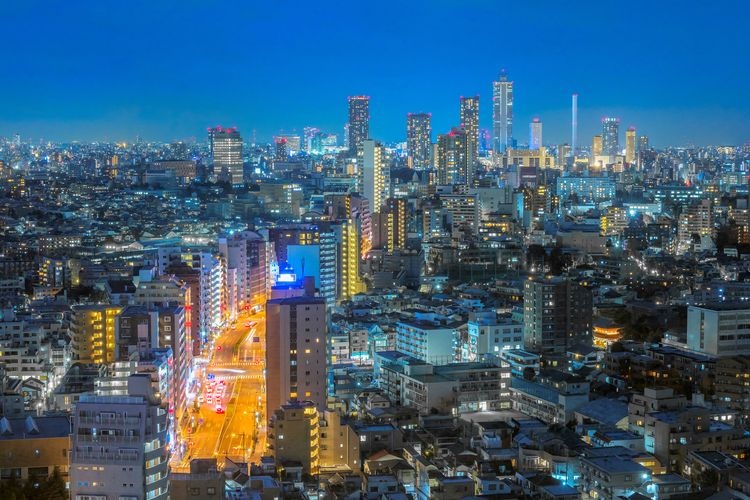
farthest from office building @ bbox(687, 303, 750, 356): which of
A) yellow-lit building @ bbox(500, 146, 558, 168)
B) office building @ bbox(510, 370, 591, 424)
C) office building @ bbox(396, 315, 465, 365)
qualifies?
yellow-lit building @ bbox(500, 146, 558, 168)

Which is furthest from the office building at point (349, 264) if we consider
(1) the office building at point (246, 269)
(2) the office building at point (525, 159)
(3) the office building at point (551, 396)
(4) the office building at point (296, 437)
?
(2) the office building at point (525, 159)

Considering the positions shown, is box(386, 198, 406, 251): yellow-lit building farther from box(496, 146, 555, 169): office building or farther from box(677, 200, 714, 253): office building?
box(496, 146, 555, 169): office building

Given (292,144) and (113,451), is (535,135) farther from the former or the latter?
(113,451)

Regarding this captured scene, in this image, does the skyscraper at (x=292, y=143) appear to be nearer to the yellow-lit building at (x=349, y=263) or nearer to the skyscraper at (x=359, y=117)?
the skyscraper at (x=359, y=117)

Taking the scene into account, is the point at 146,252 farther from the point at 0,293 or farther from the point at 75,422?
the point at 75,422

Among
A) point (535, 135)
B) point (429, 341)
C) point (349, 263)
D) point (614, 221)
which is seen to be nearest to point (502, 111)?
point (535, 135)
